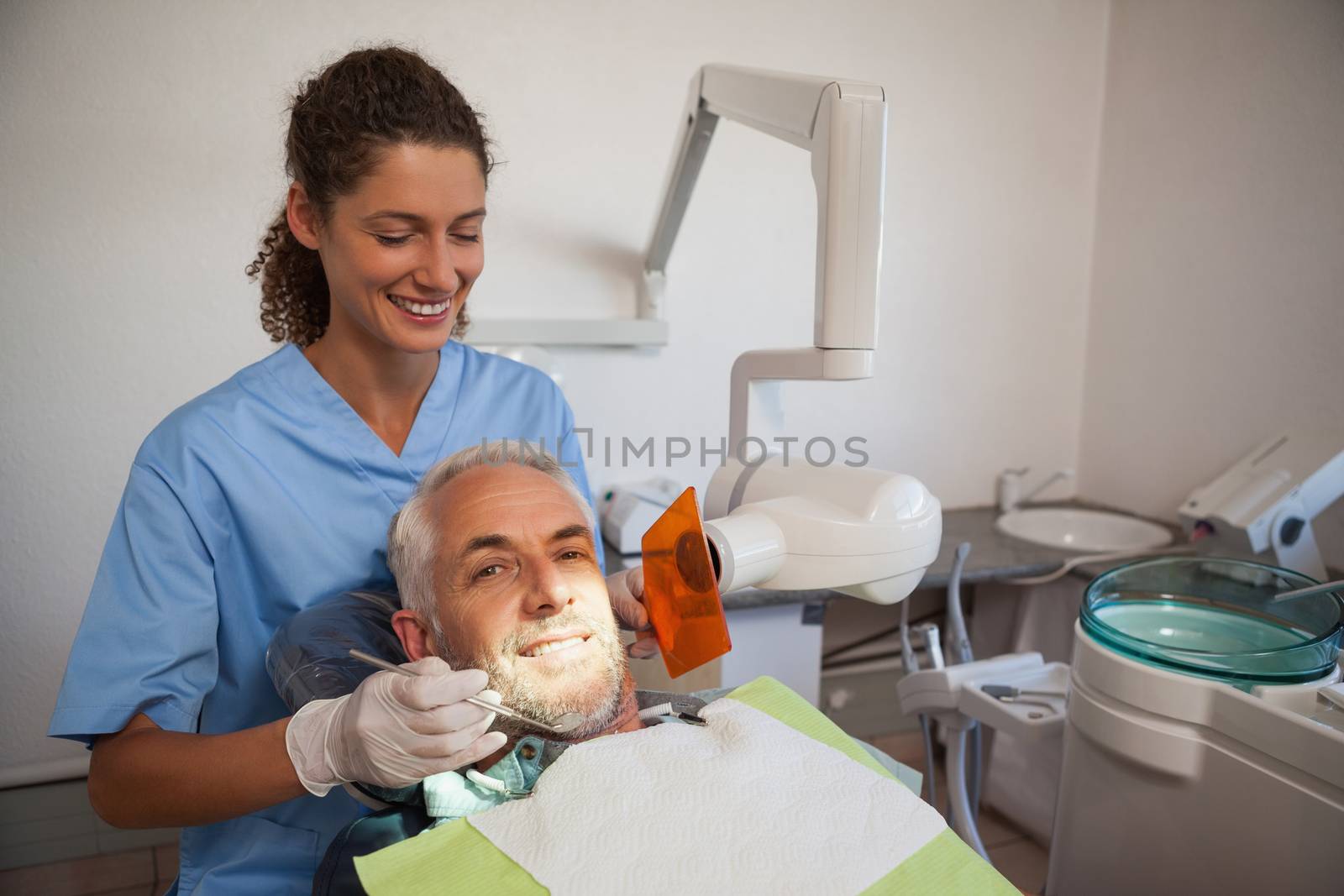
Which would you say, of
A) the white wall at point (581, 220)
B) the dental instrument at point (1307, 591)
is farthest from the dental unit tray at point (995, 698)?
the white wall at point (581, 220)

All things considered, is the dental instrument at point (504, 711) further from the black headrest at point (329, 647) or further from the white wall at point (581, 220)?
the white wall at point (581, 220)

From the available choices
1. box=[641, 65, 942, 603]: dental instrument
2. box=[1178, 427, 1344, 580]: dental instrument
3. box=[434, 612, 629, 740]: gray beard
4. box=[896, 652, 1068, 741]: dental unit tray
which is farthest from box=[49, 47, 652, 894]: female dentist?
box=[1178, 427, 1344, 580]: dental instrument

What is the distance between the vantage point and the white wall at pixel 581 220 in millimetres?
1795

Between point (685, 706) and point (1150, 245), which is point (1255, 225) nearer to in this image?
point (1150, 245)

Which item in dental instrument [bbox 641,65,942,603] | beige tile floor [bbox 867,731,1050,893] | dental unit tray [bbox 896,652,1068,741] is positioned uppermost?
dental instrument [bbox 641,65,942,603]

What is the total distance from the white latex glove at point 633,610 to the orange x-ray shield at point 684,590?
0.19m

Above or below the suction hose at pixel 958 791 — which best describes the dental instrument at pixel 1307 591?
above

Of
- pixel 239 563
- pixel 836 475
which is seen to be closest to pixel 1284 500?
pixel 836 475

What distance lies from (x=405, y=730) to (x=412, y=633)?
0.27 m

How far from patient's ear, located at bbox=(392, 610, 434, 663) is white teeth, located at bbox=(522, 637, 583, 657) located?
15 cm

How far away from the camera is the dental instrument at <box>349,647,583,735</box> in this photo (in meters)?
0.86

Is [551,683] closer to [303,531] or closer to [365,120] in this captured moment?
[303,531]

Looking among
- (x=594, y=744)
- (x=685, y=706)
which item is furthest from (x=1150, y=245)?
(x=594, y=744)

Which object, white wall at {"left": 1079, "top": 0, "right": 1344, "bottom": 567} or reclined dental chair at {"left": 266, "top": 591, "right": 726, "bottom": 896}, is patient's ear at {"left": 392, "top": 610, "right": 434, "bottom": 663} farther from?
white wall at {"left": 1079, "top": 0, "right": 1344, "bottom": 567}
